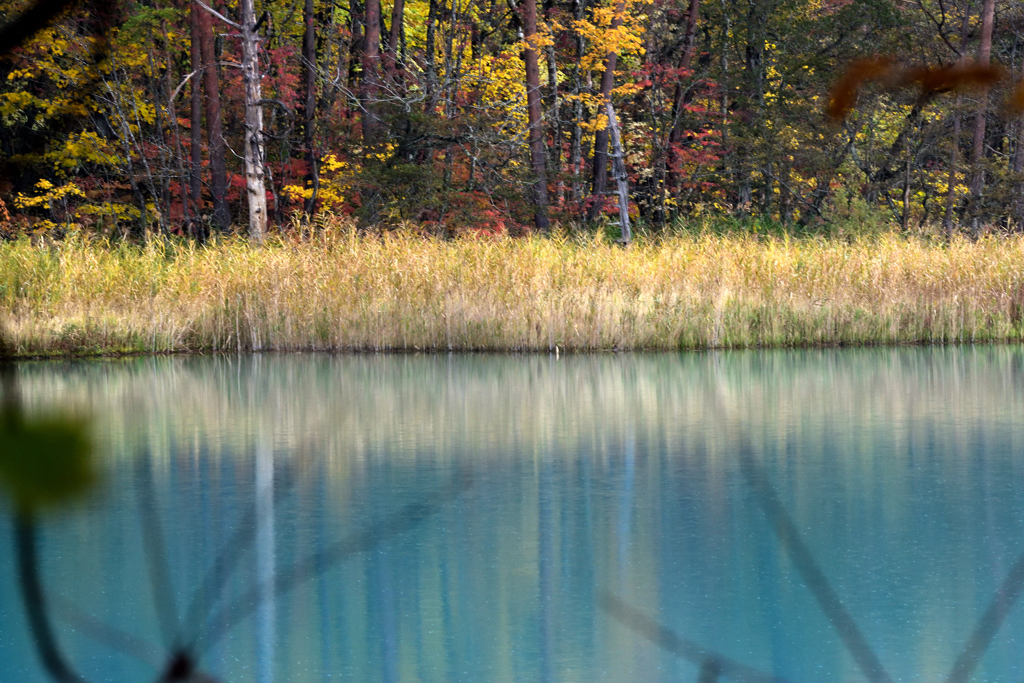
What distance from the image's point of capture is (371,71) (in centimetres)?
1989

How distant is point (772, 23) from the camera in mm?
23656

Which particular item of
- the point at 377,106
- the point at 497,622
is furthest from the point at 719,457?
the point at 377,106

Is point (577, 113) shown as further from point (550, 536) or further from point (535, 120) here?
point (550, 536)

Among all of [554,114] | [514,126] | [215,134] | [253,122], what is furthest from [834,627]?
[554,114]

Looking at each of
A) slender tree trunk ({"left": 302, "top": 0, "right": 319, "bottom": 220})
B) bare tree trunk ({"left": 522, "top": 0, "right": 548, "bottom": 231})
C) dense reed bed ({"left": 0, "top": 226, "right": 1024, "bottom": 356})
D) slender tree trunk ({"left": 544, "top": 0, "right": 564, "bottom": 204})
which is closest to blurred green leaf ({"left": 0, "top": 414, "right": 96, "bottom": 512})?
dense reed bed ({"left": 0, "top": 226, "right": 1024, "bottom": 356})

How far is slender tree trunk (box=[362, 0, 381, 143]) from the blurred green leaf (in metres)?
19.6

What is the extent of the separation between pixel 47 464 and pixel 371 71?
2002 cm

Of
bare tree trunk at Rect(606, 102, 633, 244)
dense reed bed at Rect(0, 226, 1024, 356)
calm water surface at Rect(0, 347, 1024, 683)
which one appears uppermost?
bare tree trunk at Rect(606, 102, 633, 244)

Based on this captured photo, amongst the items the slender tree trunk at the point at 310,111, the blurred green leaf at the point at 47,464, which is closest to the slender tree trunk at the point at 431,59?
the slender tree trunk at the point at 310,111

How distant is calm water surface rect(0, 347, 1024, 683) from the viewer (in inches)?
136

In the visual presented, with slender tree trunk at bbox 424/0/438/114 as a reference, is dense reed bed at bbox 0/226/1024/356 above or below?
below

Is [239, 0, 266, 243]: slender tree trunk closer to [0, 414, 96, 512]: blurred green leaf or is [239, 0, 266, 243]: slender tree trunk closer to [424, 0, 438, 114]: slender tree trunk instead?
[424, 0, 438, 114]: slender tree trunk

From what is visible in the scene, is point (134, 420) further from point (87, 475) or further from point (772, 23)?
point (772, 23)

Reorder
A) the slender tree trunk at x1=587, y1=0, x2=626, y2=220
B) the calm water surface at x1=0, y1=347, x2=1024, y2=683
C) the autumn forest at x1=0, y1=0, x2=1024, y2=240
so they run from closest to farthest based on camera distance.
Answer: the calm water surface at x1=0, y1=347, x2=1024, y2=683 < the autumn forest at x1=0, y1=0, x2=1024, y2=240 < the slender tree trunk at x1=587, y1=0, x2=626, y2=220
